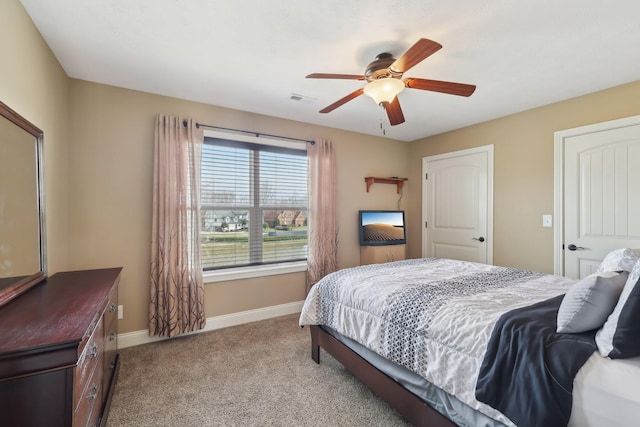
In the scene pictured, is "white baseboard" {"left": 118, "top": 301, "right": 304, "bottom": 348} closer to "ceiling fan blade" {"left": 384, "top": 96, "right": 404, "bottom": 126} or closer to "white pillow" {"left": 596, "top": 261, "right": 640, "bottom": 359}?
"ceiling fan blade" {"left": 384, "top": 96, "right": 404, "bottom": 126}

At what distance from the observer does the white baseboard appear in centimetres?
275

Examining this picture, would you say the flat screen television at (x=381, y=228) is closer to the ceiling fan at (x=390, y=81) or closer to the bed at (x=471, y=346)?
the bed at (x=471, y=346)

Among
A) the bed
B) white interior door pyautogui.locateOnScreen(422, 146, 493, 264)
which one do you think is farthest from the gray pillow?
white interior door pyautogui.locateOnScreen(422, 146, 493, 264)

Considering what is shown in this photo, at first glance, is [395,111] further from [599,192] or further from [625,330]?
[599,192]

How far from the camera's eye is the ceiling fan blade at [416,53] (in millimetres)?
1550

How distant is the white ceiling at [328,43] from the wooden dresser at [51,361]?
169 centimetres

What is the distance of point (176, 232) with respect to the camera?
285cm

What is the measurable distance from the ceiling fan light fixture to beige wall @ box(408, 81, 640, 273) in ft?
7.12

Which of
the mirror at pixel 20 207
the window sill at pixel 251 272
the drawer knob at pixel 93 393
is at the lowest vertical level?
the drawer knob at pixel 93 393

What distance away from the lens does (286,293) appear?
11.9 feet

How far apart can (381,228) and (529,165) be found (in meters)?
1.92

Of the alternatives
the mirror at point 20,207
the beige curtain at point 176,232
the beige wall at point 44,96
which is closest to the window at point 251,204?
the beige curtain at point 176,232

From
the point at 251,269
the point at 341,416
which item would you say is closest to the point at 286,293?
the point at 251,269

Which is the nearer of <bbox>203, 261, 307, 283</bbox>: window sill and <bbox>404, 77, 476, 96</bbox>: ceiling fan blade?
<bbox>404, 77, 476, 96</bbox>: ceiling fan blade
